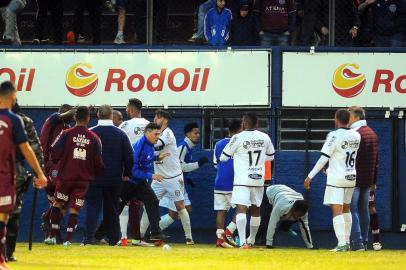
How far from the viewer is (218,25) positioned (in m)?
23.4

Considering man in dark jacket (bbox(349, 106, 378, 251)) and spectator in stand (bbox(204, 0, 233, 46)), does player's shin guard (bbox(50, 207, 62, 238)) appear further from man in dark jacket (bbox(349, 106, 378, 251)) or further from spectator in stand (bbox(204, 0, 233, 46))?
spectator in stand (bbox(204, 0, 233, 46))

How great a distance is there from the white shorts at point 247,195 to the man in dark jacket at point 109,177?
1744mm

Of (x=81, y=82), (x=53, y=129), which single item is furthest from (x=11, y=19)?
(x=53, y=129)

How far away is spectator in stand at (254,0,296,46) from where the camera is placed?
23266 millimetres

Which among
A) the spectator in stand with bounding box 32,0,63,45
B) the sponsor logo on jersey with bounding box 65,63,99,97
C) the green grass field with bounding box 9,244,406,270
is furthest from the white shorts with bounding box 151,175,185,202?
the spectator in stand with bounding box 32,0,63,45

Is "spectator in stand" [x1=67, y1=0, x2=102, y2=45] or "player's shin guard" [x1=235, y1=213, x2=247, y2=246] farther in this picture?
"spectator in stand" [x1=67, y1=0, x2=102, y2=45]

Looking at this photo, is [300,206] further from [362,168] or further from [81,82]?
[81,82]

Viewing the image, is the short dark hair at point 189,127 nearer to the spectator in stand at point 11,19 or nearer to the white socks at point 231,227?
the white socks at point 231,227

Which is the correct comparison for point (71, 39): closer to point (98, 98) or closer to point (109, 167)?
point (98, 98)

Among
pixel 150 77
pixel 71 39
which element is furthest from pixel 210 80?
pixel 71 39

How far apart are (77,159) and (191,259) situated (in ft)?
10.7

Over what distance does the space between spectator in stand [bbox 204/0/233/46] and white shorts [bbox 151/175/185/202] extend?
3.14 m

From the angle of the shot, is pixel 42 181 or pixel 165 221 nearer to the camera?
pixel 42 181

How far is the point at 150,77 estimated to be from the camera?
23.2 m
